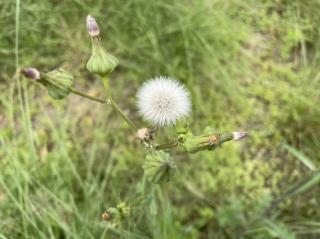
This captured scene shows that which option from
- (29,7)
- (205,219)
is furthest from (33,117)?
Answer: (205,219)

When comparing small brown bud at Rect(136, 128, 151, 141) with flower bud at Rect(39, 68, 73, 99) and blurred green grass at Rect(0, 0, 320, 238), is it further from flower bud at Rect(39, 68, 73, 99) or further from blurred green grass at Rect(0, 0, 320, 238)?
blurred green grass at Rect(0, 0, 320, 238)

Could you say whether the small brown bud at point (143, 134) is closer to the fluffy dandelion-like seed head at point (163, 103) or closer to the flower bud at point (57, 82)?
the fluffy dandelion-like seed head at point (163, 103)

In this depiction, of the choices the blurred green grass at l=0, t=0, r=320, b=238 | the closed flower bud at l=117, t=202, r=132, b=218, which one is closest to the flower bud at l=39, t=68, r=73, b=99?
the closed flower bud at l=117, t=202, r=132, b=218

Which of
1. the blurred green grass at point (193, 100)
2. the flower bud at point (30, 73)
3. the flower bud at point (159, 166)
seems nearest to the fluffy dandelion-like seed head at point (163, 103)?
the flower bud at point (159, 166)

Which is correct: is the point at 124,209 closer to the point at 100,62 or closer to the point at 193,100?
the point at 100,62

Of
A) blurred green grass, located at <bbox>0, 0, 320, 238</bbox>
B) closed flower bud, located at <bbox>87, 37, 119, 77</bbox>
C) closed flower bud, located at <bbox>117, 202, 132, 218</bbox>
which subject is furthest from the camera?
blurred green grass, located at <bbox>0, 0, 320, 238</bbox>

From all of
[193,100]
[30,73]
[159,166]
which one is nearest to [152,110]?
[159,166]

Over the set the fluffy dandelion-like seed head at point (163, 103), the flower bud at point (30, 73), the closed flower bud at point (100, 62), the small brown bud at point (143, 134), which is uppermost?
the closed flower bud at point (100, 62)
